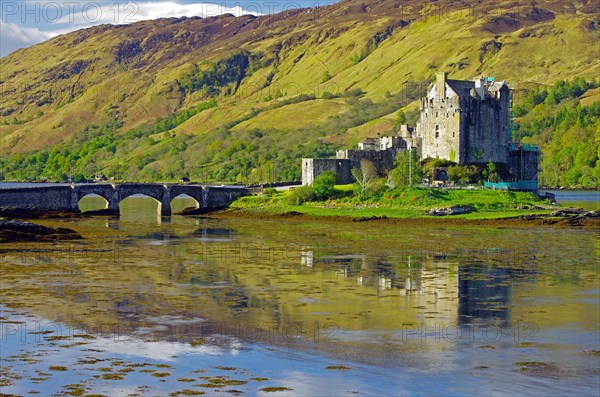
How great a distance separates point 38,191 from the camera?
10381 cm

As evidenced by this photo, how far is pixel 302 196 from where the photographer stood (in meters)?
102

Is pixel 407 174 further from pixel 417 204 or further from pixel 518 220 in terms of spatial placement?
pixel 518 220

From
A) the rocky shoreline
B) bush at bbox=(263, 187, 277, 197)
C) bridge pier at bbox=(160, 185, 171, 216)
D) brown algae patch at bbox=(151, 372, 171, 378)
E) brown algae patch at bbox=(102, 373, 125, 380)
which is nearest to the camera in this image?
brown algae patch at bbox=(102, 373, 125, 380)

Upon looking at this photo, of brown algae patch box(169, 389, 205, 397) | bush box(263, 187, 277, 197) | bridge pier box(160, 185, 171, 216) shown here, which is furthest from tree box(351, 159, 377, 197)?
brown algae patch box(169, 389, 205, 397)

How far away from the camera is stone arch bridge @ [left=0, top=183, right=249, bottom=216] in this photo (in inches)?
4090

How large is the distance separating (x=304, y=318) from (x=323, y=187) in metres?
60.2

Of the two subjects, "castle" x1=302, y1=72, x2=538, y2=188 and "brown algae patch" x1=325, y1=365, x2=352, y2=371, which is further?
"castle" x1=302, y1=72, x2=538, y2=188

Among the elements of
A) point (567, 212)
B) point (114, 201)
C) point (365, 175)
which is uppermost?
point (365, 175)

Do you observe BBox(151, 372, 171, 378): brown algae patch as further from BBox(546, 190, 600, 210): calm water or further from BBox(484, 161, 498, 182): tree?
BBox(546, 190, 600, 210): calm water

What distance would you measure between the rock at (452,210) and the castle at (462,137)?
43.0 feet

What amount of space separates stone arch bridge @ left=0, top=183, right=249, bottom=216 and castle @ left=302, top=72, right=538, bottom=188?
9.35m

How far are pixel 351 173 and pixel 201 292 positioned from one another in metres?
60.9

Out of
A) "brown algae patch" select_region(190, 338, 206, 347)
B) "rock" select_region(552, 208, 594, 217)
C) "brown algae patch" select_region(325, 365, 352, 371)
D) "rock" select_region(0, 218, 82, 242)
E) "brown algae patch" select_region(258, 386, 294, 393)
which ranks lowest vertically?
"brown algae patch" select_region(258, 386, 294, 393)

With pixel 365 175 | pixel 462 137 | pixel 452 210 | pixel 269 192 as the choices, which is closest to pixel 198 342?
pixel 452 210
